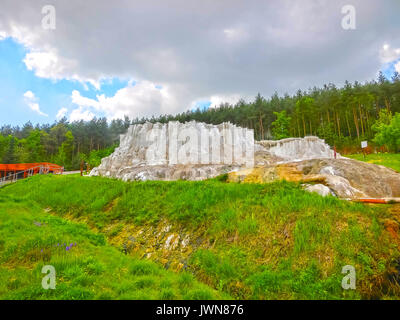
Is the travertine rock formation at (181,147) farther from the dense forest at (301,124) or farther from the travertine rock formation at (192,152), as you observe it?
the dense forest at (301,124)

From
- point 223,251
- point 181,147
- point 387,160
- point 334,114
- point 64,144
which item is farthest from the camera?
point 64,144

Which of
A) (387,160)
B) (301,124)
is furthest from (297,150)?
(301,124)

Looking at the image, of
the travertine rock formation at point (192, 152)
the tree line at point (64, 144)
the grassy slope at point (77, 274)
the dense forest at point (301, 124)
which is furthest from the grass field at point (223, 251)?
the tree line at point (64, 144)

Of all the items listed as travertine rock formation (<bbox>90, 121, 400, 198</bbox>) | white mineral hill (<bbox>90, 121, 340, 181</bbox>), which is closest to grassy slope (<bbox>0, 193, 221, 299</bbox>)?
travertine rock formation (<bbox>90, 121, 400, 198</bbox>)

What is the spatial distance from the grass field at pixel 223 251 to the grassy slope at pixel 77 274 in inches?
1.0

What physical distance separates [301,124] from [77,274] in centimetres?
7275

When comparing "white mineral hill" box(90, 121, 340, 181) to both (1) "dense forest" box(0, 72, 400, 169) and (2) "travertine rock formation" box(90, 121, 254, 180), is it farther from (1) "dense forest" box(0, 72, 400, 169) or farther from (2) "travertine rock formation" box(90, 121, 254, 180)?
(1) "dense forest" box(0, 72, 400, 169)

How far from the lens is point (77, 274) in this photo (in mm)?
5234

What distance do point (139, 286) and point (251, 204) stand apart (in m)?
5.43

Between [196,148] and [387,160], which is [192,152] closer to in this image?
[196,148]

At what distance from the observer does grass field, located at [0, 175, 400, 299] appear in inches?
204

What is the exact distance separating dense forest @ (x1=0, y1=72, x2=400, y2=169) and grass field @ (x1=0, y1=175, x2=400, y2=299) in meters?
42.4
